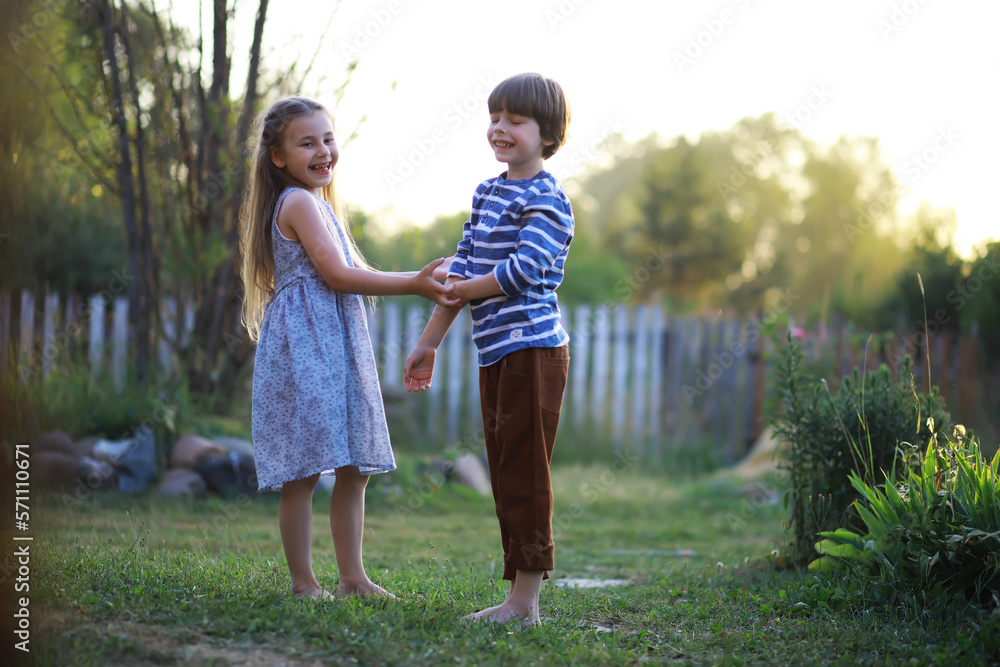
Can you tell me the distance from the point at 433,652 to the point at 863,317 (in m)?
8.61

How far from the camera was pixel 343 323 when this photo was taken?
110 inches

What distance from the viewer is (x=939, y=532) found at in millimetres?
2771

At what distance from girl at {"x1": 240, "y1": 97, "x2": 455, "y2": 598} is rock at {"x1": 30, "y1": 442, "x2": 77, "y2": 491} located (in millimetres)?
2964

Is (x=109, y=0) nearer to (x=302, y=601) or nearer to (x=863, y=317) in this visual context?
(x=302, y=601)

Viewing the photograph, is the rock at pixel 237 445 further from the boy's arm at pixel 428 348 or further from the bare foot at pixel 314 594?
the boy's arm at pixel 428 348

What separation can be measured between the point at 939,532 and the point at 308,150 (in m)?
2.52

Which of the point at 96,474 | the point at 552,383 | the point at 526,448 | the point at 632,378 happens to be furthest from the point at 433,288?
the point at 632,378

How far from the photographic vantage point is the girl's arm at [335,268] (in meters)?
2.65

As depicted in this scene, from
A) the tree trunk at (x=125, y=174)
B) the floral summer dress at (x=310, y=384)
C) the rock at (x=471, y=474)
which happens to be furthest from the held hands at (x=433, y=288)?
the tree trunk at (x=125, y=174)

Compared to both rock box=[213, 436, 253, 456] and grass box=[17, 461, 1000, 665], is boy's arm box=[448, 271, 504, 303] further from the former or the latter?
rock box=[213, 436, 253, 456]

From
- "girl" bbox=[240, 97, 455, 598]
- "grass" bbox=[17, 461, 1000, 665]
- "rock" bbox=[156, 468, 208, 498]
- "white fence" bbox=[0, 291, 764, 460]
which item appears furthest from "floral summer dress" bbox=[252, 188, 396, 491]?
"white fence" bbox=[0, 291, 764, 460]

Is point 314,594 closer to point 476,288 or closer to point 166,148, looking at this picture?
point 476,288

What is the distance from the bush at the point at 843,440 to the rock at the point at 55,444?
4.31 m

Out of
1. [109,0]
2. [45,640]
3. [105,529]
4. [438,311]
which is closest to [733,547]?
[438,311]
